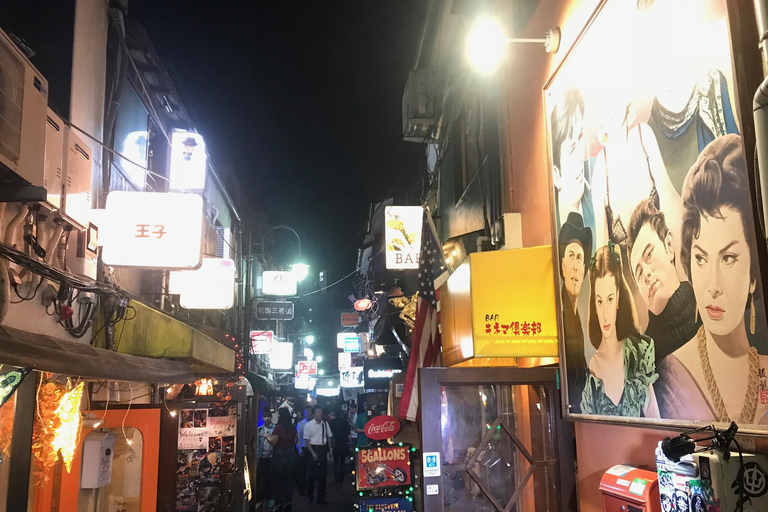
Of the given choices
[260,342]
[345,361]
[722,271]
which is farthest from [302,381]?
[722,271]

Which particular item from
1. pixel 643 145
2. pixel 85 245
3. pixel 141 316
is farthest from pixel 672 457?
pixel 141 316

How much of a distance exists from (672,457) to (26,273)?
7.13m

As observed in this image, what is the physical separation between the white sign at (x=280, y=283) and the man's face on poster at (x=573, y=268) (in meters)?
24.2

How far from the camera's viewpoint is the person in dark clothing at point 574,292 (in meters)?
5.59

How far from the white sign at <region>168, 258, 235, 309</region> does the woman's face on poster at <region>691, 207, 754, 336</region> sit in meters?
10.2

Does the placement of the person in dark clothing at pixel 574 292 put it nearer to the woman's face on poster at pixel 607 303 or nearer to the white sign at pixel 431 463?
the woman's face on poster at pixel 607 303

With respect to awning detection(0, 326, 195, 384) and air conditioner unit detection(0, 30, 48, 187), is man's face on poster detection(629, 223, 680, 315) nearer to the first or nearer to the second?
awning detection(0, 326, 195, 384)

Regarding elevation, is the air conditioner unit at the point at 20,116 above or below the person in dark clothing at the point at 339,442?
above

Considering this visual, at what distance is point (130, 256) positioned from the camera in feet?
27.4

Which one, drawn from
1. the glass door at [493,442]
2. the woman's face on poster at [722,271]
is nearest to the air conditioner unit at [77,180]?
the glass door at [493,442]

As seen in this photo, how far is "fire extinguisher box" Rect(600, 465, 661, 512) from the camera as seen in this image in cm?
427

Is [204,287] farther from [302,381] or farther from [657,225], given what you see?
[302,381]

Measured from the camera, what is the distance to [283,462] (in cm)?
1544

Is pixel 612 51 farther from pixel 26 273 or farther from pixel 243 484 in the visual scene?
pixel 243 484
